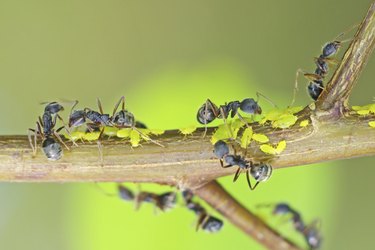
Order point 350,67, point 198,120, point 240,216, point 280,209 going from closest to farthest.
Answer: point 350,67 → point 240,216 → point 198,120 → point 280,209

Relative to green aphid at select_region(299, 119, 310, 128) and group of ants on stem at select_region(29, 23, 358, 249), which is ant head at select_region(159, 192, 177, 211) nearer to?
group of ants on stem at select_region(29, 23, 358, 249)

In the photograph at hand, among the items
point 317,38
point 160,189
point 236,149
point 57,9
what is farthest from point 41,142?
point 57,9

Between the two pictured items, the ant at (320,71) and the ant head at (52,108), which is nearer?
the ant at (320,71)

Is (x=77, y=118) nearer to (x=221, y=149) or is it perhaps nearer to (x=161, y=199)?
(x=161, y=199)

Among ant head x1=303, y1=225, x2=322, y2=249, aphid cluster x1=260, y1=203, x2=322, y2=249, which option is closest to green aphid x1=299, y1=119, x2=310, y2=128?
aphid cluster x1=260, y1=203, x2=322, y2=249

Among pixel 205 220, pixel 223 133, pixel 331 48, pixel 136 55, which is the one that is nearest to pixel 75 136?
pixel 223 133

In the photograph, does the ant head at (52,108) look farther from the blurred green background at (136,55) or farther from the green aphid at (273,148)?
the blurred green background at (136,55)

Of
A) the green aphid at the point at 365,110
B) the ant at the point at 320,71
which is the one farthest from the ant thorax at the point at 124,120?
the green aphid at the point at 365,110
